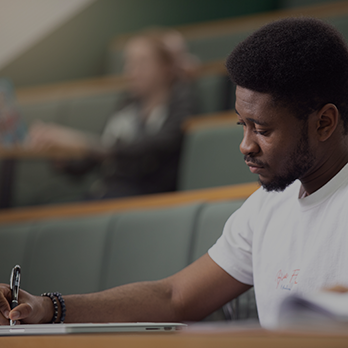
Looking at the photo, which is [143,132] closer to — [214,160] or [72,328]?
[214,160]

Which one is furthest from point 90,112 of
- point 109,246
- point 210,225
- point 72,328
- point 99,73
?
point 72,328

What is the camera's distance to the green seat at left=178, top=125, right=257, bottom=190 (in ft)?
3.75

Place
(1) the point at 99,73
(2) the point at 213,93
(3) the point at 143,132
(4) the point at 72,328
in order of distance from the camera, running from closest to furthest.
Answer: (4) the point at 72,328
(3) the point at 143,132
(2) the point at 213,93
(1) the point at 99,73

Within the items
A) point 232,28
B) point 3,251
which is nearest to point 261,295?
point 3,251

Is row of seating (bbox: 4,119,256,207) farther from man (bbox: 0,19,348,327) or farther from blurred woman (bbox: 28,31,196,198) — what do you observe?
man (bbox: 0,19,348,327)

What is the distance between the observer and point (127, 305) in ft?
2.09

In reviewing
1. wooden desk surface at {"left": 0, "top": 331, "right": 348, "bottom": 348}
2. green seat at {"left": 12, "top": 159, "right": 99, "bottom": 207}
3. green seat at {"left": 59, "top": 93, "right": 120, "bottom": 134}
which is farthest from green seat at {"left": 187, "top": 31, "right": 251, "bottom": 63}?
wooden desk surface at {"left": 0, "top": 331, "right": 348, "bottom": 348}

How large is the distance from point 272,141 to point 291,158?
3 cm

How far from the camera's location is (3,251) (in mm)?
1023

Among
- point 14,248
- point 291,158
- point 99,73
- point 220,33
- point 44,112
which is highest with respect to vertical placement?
point 220,33

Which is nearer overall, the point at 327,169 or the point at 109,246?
the point at 327,169

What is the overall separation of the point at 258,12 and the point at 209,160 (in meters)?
1.70

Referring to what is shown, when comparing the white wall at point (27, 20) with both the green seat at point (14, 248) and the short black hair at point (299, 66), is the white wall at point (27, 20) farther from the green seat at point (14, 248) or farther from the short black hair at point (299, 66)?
the short black hair at point (299, 66)

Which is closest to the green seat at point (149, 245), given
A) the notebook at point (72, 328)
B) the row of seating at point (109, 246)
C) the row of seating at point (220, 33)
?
the row of seating at point (109, 246)
